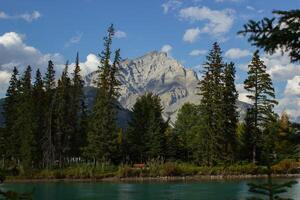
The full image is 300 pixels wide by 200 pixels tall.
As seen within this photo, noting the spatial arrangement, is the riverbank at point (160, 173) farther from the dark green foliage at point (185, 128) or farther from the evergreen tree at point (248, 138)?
the dark green foliage at point (185, 128)

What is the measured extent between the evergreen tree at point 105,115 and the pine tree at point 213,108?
40.6 ft

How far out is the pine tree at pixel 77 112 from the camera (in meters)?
73.9

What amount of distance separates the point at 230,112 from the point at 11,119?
32.8m

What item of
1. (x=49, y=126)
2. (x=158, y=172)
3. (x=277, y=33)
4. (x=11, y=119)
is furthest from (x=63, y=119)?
(x=277, y=33)

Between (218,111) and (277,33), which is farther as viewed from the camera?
(218,111)

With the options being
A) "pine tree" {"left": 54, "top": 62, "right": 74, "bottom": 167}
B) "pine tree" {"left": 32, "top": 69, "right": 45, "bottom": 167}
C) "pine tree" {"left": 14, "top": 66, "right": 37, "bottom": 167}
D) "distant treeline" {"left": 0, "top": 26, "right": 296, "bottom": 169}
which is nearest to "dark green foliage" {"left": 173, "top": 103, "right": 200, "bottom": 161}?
"distant treeline" {"left": 0, "top": 26, "right": 296, "bottom": 169}

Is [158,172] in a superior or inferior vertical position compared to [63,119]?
inferior

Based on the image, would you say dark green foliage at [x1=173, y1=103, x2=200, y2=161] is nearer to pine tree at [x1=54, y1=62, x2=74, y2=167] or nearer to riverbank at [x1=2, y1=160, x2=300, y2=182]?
riverbank at [x1=2, y1=160, x2=300, y2=182]

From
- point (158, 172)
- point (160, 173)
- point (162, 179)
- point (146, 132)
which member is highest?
point (146, 132)

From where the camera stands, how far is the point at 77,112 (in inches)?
2975

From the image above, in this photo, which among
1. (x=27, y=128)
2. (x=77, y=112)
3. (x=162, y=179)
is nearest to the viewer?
(x=162, y=179)

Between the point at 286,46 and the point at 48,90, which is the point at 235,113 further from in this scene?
the point at 286,46

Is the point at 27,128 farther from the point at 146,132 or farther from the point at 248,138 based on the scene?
the point at 248,138

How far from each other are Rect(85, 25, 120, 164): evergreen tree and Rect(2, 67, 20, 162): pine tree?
10790mm
